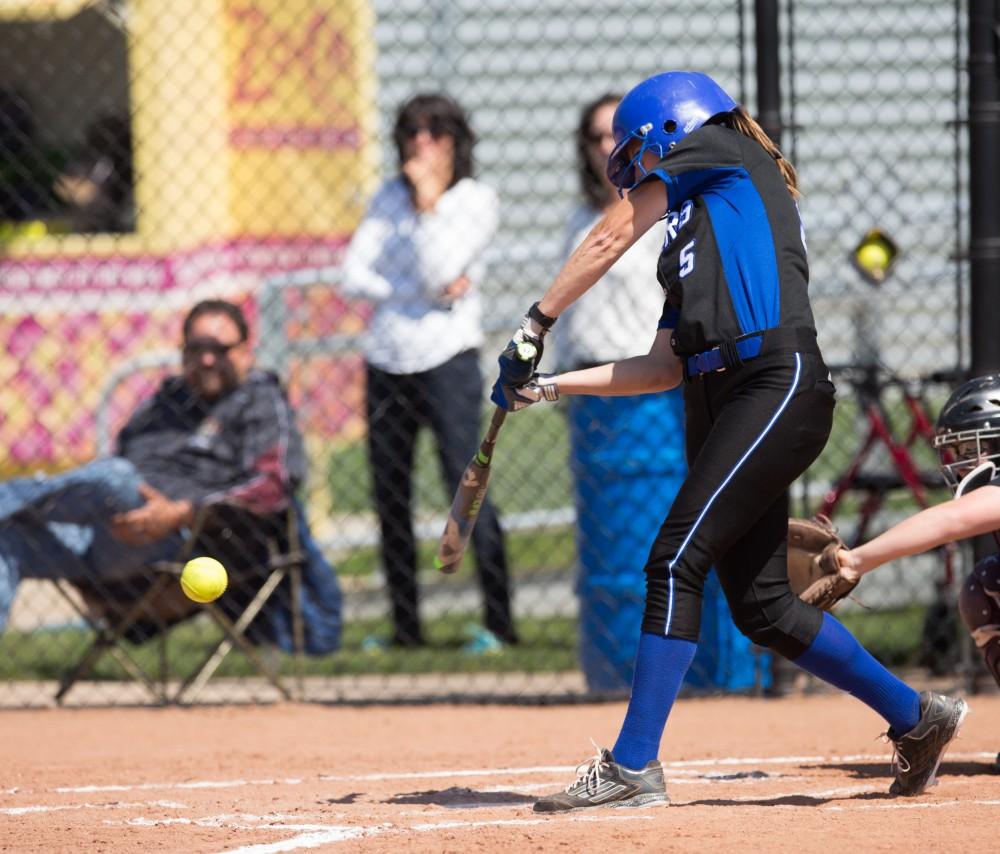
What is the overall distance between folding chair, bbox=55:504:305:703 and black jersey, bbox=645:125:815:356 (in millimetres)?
2794

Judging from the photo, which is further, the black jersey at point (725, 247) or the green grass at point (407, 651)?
the green grass at point (407, 651)

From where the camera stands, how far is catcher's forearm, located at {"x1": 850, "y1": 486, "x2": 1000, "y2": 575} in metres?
4.22

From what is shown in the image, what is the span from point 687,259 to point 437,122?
3.31 metres

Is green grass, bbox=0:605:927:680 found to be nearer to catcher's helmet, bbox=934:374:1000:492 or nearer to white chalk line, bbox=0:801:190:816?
catcher's helmet, bbox=934:374:1000:492

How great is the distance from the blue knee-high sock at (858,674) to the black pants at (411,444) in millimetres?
3076

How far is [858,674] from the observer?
426 centimetres

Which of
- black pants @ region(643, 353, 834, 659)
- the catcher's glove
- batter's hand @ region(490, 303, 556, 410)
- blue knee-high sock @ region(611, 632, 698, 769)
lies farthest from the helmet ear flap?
batter's hand @ region(490, 303, 556, 410)

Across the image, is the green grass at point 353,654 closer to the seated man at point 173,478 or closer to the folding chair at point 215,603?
the folding chair at point 215,603

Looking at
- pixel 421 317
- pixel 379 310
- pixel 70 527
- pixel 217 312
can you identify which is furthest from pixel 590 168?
pixel 70 527

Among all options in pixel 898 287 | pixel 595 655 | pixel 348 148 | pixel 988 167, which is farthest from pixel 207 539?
pixel 348 148

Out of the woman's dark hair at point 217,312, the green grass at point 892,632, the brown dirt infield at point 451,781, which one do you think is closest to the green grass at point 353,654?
the brown dirt infield at point 451,781

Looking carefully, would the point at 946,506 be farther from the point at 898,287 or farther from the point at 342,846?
the point at 898,287

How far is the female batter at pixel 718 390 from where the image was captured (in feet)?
13.4

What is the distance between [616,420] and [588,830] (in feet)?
9.00
